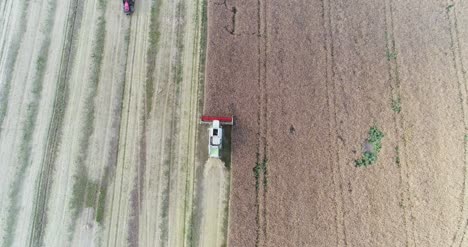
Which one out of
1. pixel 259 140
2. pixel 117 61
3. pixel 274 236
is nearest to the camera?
pixel 274 236

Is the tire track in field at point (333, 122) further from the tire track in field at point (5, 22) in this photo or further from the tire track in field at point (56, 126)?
the tire track in field at point (5, 22)

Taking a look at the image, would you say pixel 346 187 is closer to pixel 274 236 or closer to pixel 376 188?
pixel 376 188

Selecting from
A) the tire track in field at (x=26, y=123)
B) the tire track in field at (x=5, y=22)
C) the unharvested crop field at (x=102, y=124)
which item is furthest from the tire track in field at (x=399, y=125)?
the tire track in field at (x=5, y=22)

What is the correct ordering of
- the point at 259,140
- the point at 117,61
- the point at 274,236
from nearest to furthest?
the point at 274,236
the point at 259,140
the point at 117,61

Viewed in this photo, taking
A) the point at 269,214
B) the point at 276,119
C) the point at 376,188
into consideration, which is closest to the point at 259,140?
the point at 276,119

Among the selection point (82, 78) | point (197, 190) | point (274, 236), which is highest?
point (82, 78)
